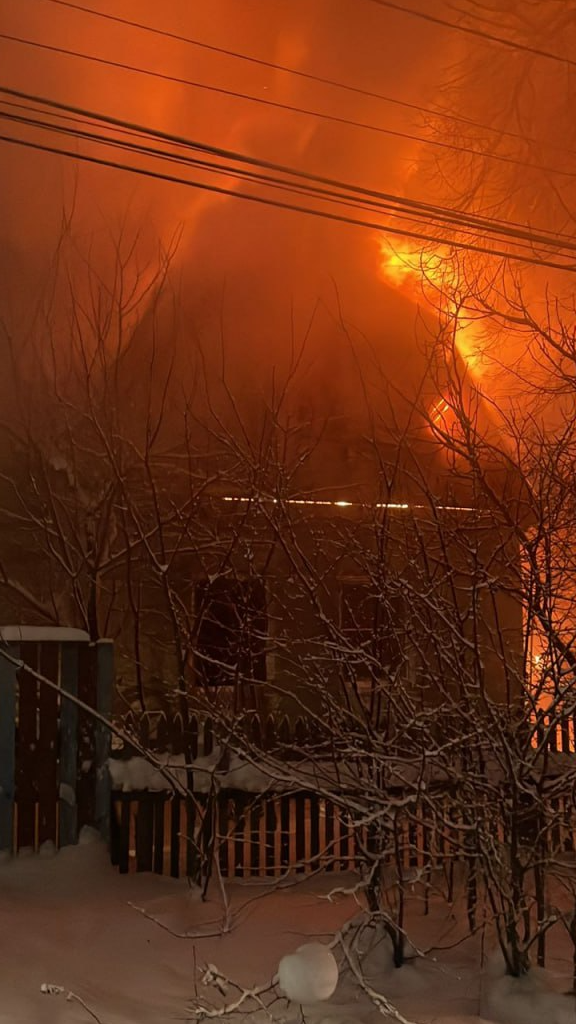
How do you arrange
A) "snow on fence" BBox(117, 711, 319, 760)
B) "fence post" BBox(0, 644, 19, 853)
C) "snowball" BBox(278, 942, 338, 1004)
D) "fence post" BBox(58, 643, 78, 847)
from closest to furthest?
"snowball" BBox(278, 942, 338, 1004)
"fence post" BBox(0, 644, 19, 853)
"fence post" BBox(58, 643, 78, 847)
"snow on fence" BBox(117, 711, 319, 760)

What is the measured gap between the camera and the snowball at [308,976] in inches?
107

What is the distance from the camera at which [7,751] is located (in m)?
5.00

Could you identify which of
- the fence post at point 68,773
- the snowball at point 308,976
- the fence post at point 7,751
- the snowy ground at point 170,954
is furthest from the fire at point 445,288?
the snowball at point 308,976

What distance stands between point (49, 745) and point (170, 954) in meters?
1.63

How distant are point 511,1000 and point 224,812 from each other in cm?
234

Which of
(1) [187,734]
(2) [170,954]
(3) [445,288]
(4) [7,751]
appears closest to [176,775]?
(1) [187,734]

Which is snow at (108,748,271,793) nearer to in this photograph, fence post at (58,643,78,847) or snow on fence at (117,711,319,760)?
snow on fence at (117,711,319,760)

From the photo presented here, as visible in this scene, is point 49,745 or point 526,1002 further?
point 49,745

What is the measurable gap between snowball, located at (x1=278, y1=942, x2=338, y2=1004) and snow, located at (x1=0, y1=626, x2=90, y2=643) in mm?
2841

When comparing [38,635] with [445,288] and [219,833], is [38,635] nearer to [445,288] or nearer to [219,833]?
[219,833]

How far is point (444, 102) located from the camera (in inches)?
407

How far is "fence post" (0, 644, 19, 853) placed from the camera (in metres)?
4.97

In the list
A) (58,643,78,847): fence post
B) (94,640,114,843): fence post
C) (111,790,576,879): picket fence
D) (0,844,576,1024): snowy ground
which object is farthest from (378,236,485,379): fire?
(0,844,576,1024): snowy ground

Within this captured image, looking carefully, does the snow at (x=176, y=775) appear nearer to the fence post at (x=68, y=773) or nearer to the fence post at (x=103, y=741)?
the fence post at (x=103, y=741)
